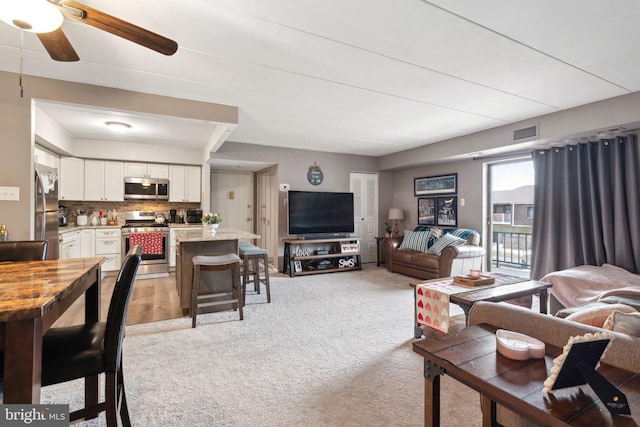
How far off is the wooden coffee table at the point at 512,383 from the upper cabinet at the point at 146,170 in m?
5.69

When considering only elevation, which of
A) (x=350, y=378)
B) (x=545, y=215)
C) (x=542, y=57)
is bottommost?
(x=350, y=378)

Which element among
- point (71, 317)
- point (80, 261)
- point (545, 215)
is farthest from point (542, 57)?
point (71, 317)

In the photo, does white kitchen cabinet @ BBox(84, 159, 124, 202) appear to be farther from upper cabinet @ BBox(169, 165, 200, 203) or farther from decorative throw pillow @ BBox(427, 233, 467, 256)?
decorative throw pillow @ BBox(427, 233, 467, 256)

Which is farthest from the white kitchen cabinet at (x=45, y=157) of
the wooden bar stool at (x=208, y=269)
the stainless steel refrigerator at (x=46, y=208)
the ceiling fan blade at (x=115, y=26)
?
the ceiling fan blade at (x=115, y=26)

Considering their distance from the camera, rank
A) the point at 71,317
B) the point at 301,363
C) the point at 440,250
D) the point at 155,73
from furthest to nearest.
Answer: the point at 440,250 < the point at 71,317 < the point at 155,73 < the point at 301,363

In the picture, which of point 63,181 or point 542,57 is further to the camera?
point 63,181

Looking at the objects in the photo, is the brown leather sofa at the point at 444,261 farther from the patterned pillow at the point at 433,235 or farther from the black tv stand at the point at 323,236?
the black tv stand at the point at 323,236

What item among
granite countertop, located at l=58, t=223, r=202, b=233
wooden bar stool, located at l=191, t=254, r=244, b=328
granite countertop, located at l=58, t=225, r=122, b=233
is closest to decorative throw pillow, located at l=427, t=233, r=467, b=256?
wooden bar stool, located at l=191, t=254, r=244, b=328

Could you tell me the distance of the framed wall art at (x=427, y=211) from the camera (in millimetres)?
5973

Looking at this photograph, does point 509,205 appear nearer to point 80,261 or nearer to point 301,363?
point 301,363

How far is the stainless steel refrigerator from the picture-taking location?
317 centimetres

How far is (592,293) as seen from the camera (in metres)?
2.87

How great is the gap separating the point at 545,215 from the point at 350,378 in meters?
3.65

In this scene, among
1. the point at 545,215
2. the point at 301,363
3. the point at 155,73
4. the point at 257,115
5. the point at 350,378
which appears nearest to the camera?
the point at 350,378
